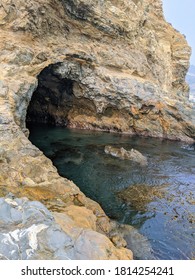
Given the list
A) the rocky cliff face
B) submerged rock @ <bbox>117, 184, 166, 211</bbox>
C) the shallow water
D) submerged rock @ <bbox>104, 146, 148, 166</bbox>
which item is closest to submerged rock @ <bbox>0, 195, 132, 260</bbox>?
the shallow water

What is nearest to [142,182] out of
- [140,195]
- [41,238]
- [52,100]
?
[140,195]

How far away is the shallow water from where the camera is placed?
54.0ft

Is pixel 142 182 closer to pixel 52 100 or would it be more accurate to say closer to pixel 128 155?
pixel 128 155

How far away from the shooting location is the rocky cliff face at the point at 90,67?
31547mm

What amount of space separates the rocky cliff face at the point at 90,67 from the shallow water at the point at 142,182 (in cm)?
550

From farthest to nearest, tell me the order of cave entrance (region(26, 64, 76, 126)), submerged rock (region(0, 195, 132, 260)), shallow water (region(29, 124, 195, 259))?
cave entrance (region(26, 64, 76, 126)) → shallow water (region(29, 124, 195, 259)) → submerged rock (region(0, 195, 132, 260))

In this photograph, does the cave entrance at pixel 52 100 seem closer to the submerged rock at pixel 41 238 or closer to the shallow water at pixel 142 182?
the shallow water at pixel 142 182

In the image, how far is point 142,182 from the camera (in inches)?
939

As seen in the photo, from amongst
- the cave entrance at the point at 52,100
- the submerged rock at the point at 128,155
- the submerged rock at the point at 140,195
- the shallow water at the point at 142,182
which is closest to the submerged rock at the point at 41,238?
the shallow water at the point at 142,182

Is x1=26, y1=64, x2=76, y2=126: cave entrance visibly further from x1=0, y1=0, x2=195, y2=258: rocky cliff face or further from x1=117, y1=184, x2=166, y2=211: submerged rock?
x1=117, y1=184, x2=166, y2=211: submerged rock

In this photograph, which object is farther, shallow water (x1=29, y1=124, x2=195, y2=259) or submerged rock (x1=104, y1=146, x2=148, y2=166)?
submerged rock (x1=104, y1=146, x2=148, y2=166)

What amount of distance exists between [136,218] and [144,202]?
2.45m

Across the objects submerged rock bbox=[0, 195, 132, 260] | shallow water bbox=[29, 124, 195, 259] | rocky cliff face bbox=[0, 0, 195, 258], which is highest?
rocky cliff face bbox=[0, 0, 195, 258]

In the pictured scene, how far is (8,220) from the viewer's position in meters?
10.2
